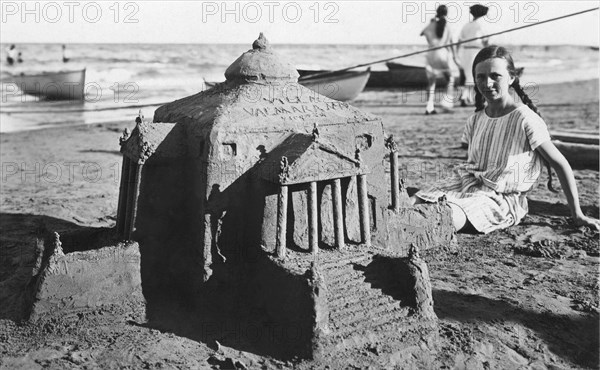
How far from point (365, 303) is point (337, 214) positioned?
624 mm

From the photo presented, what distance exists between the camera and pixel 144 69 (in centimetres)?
3175

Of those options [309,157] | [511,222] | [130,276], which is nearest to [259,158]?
[309,157]

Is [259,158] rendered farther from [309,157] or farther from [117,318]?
[117,318]

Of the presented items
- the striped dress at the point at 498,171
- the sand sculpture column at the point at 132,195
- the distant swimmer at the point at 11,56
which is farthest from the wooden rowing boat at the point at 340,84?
the distant swimmer at the point at 11,56

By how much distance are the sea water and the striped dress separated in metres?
4.79

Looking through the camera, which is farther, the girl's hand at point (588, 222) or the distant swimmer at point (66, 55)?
the distant swimmer at point (66, 55)

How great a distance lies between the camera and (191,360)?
3.58 metres

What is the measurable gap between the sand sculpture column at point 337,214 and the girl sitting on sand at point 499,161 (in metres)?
1.82

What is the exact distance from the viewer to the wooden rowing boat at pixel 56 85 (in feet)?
62.7

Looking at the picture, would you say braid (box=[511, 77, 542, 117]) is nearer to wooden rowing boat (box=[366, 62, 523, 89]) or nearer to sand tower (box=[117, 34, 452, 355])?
sand tower (box=[117, 34, 452, 355])

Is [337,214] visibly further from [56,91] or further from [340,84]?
[56,91]

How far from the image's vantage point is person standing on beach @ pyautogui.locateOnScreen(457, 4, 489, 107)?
43.2 feet

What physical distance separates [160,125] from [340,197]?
4.33ft

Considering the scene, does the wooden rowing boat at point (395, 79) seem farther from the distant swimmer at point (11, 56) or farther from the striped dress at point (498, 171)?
the distant swimmer at point (11, 56)
